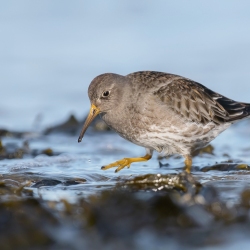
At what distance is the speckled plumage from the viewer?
256 inches

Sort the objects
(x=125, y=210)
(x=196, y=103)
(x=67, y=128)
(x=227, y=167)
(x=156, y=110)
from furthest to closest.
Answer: (x=67, y=128)
(x=196, y=103)
(x=227, y=167)
(x=156, y=110)
(x=125, y=210)

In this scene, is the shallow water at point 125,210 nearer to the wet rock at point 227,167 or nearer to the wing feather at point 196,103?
the wet rock at point 227,167

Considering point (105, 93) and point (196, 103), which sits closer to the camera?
point (105, 93)

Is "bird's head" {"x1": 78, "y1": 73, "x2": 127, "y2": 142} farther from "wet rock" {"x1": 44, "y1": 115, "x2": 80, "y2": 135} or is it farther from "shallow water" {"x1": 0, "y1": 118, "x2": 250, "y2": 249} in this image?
"wet rock" {"x1": 44, "y1": 115, "x2": 80, "y2": 135}

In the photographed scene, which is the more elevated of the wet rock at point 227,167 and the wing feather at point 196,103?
the wing feather at point 196,103

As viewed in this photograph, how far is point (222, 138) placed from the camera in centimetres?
937

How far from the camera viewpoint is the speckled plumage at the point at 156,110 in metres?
6.50

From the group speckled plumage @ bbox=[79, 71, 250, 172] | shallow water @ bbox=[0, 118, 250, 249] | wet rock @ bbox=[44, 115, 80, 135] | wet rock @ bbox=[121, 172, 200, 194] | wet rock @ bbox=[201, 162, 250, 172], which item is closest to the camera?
shallow water @ bbox=[0, 118, 250, 249]

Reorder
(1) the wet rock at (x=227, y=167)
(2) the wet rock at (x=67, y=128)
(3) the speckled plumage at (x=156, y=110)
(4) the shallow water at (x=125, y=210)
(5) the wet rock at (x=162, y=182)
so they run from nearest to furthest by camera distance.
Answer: (4) the shallow water at (x=125, y=210) < (5) the wet rock at (x=162, y=182) < (3) the speckled plumage at (x=156, y=110) < (1) the wet rock at (x=227, y=167) < (2) the wet rock at (x=67, y=128)

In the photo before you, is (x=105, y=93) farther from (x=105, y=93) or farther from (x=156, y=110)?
(x=156, y=110)

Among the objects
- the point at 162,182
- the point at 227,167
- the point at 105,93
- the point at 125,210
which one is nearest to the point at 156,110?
the point at 105,93

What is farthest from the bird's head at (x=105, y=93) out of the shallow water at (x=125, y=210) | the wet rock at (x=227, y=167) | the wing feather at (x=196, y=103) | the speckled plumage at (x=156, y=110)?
the wet rock at (x=227, y=167)

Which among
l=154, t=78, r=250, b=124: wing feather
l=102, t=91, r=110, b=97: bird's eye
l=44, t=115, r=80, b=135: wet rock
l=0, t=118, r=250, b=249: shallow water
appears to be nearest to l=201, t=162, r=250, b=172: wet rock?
l=0, t=118, r=250, b=249: shallow water

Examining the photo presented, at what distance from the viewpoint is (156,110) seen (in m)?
6.55
